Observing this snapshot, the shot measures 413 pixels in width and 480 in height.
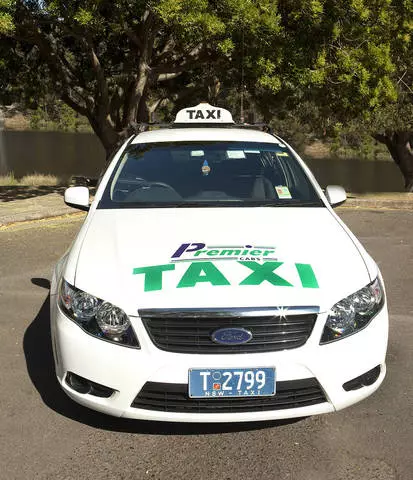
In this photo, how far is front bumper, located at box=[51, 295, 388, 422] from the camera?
2.59 meters

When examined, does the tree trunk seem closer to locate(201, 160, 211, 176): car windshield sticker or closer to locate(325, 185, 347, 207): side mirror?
locate(325, 185, 347, 207): side mirror

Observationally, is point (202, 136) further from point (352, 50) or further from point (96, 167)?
point (96, 167)

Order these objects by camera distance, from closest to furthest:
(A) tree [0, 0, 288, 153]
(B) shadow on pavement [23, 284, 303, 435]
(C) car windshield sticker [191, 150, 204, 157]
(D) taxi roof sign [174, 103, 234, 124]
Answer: (B) shadow on pavement [23, 284, 303, 435] < (C) car windshield sticker [191, 150, 204, 157] < (D) taxi roof sign [174, 103, 234, 124] < (A) tree [0, 0, 288, 153]

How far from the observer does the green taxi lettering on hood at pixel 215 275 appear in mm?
2717

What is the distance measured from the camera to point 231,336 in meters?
2.62

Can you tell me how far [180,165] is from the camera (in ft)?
14.5

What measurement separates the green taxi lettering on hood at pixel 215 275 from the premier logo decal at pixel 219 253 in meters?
0.07

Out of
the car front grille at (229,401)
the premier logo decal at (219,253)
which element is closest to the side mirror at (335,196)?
the premier logo decal at (219,253)

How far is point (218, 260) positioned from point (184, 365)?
60 centimetres

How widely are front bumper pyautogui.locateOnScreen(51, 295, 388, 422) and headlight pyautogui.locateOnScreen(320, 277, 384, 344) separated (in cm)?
4

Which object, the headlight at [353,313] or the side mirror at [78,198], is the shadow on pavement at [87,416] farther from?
the side mirror at [78,198]

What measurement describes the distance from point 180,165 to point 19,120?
99.4 meters

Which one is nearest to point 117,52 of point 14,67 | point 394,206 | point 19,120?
point 14,67

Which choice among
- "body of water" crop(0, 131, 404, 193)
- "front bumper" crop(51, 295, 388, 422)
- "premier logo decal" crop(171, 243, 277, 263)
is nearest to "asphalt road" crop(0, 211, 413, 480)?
"front bumper" crop(51, 295, 388, 422)
